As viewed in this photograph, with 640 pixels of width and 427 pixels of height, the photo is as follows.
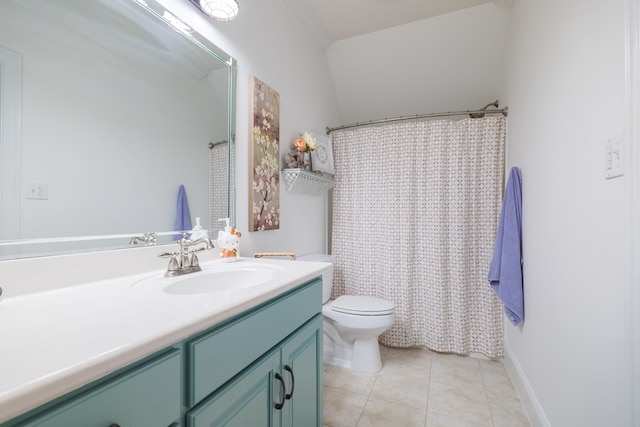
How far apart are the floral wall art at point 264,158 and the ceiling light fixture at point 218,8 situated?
31cm

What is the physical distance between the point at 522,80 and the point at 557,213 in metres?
0.96

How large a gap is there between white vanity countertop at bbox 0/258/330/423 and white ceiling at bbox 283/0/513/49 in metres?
2.00

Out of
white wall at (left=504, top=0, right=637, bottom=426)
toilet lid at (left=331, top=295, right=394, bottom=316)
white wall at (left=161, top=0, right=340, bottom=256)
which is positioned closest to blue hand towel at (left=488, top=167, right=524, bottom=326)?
white wall at (left=504, top=0, right=637, bottom=426)

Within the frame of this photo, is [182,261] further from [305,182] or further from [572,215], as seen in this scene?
A: [572,215]

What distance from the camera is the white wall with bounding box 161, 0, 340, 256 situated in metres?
1.46

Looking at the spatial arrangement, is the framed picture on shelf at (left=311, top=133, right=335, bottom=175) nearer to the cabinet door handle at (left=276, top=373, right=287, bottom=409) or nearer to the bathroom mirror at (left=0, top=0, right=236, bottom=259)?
the bathroom mirror at (left=0, top=0, right=236, bottom=259)

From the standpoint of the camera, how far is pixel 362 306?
6.09 ft

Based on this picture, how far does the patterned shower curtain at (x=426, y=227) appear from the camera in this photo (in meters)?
2.06

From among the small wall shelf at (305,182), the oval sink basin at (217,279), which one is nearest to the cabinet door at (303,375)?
the oval sink basin at (217,279)

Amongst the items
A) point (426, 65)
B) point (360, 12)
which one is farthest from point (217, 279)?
point (426, 65)

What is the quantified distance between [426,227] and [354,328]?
37.8 inches

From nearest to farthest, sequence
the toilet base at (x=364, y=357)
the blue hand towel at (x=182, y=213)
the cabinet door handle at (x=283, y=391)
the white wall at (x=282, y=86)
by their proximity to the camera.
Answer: the cabinet door handle at (x=283, y=391) → the blue hand towel at (x=182, y=213) → the white wall at (x=282, y=86) → the toilet base at (x=364, y=357)

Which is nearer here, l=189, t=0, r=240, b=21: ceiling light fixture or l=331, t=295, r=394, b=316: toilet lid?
l=189, t=0, r=240, b=21: ceiling light fixture

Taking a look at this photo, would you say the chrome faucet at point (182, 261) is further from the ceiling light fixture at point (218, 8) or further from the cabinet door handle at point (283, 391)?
the ceiling light fixture at point (218, 8)
